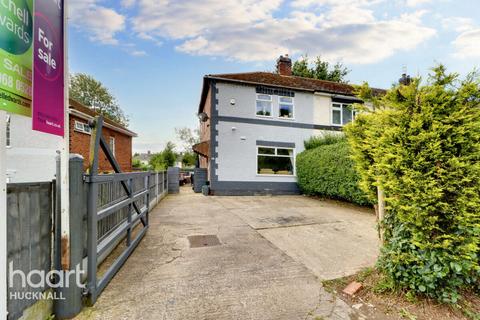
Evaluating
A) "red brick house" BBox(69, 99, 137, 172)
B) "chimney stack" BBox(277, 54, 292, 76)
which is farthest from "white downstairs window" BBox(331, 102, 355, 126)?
"red brick house" BBox(69, 99, 137, 172)

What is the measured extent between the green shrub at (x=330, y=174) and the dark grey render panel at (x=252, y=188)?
27.7 inches

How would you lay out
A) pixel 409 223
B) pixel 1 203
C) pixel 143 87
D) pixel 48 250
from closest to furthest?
pixel 1 203, pixel 48 250, pixel 409 223, pixel 143 87

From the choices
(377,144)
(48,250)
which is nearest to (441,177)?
(377,144)

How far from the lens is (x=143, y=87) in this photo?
15.3 meters

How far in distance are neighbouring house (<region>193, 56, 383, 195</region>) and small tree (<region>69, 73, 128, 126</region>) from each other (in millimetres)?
24565

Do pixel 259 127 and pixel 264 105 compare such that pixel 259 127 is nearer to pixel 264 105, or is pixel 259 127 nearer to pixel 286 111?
pixel 264 105

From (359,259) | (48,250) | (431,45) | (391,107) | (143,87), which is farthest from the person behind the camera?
(143,87)

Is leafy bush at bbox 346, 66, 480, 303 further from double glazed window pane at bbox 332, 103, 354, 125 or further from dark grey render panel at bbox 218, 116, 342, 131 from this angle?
double glazed window pane at bbox 332, 103, 354, 125

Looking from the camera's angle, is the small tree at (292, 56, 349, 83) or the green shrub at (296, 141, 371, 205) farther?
the small tree at (292, 56, 349, 83)

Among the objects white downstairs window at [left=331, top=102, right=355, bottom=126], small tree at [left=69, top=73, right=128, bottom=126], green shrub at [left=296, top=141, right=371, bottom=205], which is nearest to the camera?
green shrub at [left=296, top=141, right=371, bottom=205]

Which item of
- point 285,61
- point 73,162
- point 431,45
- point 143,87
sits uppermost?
point 285,61

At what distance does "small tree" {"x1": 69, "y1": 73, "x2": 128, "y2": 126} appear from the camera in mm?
30750

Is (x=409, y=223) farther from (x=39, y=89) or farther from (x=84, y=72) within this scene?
(x=84, y=72)

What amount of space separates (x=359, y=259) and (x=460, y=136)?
244 cm
